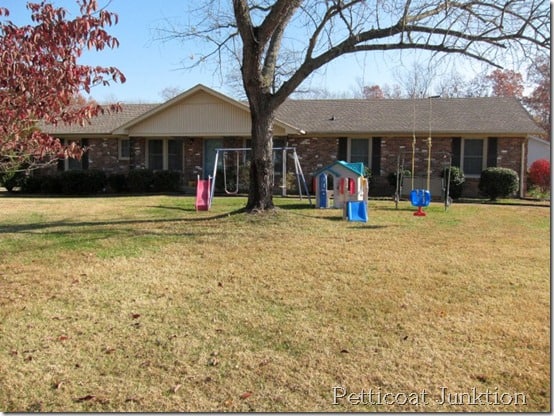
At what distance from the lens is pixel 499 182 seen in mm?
17656

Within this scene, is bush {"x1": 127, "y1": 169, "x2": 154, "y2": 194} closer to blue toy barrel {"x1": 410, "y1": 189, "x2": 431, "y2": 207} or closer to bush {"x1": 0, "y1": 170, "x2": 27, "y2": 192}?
bush {"x1": 0, "y1": 170, "x2": 27, "y2": 192}

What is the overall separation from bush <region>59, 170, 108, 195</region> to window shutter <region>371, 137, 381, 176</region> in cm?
1126

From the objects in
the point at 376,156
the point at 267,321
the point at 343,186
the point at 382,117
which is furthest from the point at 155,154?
the point at 267,321

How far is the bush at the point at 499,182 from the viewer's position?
57.9 ft

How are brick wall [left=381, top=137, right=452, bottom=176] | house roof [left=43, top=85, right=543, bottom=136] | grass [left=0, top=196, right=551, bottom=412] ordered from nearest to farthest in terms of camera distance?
grass [left=0, top=196, right=551, bottom=412] < house roof [left=43, top=85, right=543, bottom=136] < brick wall [left=381, top=137, right=452, bottom=176]

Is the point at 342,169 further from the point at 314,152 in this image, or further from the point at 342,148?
the point at 314,152

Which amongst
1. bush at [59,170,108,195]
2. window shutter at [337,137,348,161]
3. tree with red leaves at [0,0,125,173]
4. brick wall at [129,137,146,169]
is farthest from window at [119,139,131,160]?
tree with red leaves at [0,0,125,173]

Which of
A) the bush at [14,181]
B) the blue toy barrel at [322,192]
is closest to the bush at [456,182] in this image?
the blue toy barrel at [322,192]

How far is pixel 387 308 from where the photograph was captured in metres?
5.15

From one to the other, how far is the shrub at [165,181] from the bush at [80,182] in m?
2.34

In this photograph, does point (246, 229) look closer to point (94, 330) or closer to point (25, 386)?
point (94, 330)

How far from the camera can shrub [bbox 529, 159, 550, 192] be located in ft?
69.6

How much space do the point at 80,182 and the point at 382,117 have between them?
12851 millimetres

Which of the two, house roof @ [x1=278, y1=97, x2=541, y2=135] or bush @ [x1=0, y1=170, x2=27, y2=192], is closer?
house roof @ [x1=278, y1=97, x2=541, y2=135]
